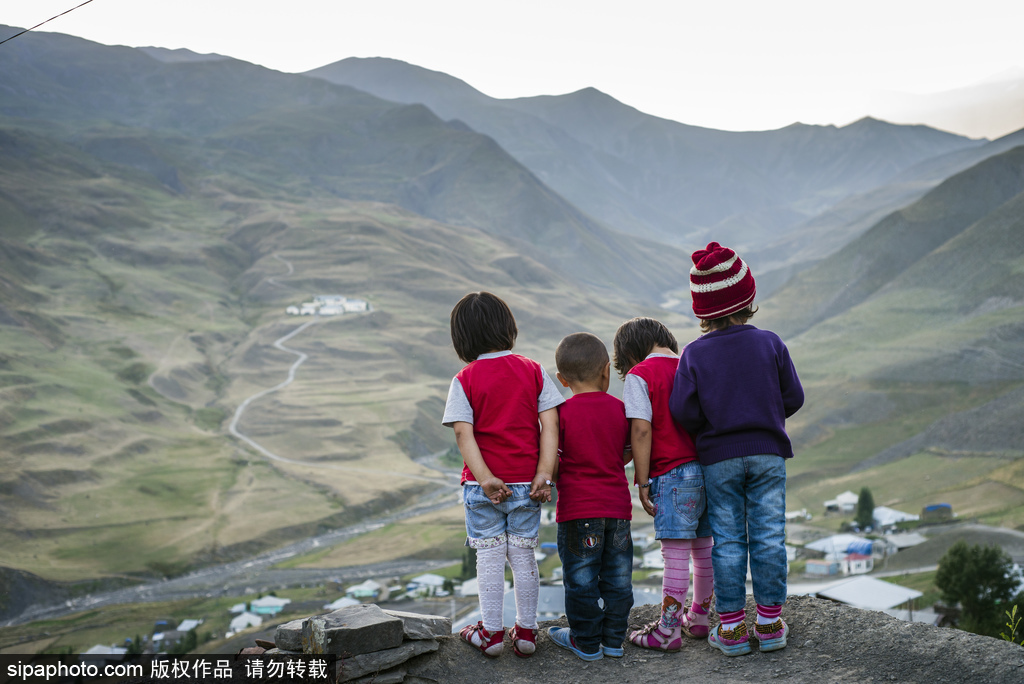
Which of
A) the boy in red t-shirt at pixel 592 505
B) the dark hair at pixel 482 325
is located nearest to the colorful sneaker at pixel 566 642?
the boy in red t-shirt at pixel 592 505

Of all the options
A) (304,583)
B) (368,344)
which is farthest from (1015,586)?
(368,344)

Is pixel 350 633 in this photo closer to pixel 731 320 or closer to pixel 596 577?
pixel 596 577

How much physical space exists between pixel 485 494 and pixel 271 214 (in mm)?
173380

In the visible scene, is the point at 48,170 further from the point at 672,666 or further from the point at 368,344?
the point at 672,666

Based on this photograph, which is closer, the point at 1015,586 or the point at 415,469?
the point at 1015,586

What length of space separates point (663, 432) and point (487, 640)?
1842 millimetres

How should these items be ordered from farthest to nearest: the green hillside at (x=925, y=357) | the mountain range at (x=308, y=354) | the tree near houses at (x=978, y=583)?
the mountain range at (x=308, y=354) → the green hillside at (x=925, y=357) → the tree near houses at (x=978, y=583)

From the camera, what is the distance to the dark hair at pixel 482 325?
16.5 ft

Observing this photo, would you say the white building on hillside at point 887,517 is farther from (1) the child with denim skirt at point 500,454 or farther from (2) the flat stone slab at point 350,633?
(2) the flat stone slab at point 350,633

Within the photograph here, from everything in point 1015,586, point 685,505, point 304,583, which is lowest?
point 304,583

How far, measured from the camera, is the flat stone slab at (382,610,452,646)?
500cm

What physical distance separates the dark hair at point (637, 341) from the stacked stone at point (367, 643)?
90.2 inches

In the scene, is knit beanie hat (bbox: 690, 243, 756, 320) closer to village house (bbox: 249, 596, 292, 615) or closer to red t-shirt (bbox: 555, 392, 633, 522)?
red t-shirt (bbox: 555, 392, 633, 522)

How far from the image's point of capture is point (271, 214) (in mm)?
166875
